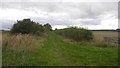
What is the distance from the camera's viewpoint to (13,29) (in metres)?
37.9

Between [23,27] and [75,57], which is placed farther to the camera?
[23,27]

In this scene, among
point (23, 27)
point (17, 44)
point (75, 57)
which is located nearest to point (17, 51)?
point (17, 44)

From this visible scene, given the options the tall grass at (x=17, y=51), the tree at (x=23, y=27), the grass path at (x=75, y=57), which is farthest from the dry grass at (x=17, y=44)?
the tree at (x=23, y=27)

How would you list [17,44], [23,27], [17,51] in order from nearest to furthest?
[17,51] < [17,44] < [23,27]

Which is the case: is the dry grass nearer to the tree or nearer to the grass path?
the grass path

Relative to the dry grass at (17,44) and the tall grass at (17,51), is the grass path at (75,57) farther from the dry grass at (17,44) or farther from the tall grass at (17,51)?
the dry grass at (17,44)

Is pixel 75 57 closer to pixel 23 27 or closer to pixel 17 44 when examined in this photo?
pixel 17 44

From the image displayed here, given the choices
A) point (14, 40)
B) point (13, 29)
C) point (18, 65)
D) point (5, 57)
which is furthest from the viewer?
point (13, 29)

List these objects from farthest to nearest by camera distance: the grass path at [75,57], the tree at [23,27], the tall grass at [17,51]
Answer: the tree at [23,27], the grass path at [75,57], the tall grass at [17,51]

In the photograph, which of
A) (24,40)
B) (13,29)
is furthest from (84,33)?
(24,40)

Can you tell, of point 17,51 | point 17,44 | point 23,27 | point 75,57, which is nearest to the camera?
point 17,51

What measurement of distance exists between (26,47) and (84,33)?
25.8m

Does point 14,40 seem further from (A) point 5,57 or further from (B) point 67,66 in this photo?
(B) point 67,66

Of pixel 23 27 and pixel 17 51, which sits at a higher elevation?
pixel 23 27
